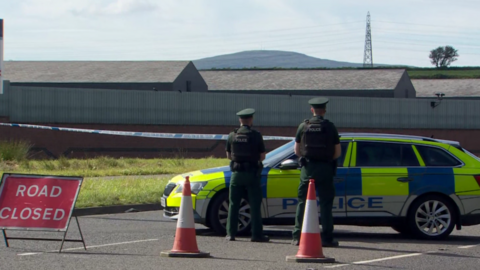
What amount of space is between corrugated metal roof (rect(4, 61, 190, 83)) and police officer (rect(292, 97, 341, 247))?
142 ft

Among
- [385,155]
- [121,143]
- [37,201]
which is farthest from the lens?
[121,143]

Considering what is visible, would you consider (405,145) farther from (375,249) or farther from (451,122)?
(451,122)

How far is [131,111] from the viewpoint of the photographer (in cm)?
4022

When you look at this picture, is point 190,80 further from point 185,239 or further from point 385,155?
point 185,239

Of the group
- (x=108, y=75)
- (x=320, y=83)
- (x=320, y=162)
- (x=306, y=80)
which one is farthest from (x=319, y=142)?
(x=306, y=80)

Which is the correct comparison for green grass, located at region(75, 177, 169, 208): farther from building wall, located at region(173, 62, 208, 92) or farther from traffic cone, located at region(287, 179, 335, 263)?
building wall, located at region(173, 62, 208, 92)

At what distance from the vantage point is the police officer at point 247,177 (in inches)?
398

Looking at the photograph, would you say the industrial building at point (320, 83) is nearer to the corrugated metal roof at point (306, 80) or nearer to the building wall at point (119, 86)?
the corrugated metal roof at point (306, 80)

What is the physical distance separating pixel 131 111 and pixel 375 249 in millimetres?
31456

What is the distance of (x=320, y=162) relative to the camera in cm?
970

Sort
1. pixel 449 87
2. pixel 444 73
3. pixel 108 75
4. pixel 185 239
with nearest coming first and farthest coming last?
pixel 185 239
pixel 108 75
pixel 449 87
pixel 444 73

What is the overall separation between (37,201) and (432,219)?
5441 millimetres

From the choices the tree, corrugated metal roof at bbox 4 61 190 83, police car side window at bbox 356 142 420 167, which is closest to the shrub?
police car side window at bbox 356 142 420 167

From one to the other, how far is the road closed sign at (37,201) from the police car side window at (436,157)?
5.00 metres
